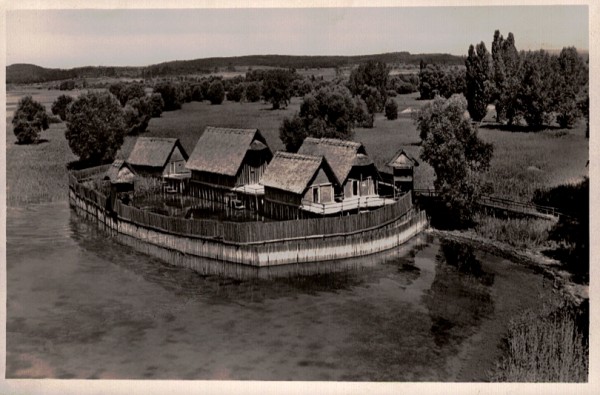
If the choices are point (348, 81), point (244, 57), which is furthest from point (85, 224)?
point (348, 81)

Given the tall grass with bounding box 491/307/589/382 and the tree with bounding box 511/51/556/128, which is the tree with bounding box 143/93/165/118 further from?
the tall grass with bounding box 491/307/589/382

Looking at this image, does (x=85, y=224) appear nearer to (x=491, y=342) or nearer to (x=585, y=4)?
(x=491, y=342)

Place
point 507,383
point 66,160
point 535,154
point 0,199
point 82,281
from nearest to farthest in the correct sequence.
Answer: point 507,383 → point 0,199 → point 82,281 → point 535,154 → point 66,160

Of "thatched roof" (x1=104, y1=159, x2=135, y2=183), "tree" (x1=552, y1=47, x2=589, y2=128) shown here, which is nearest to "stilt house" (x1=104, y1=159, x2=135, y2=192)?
"thatched roof" (x1=104, y1=159, x2=135, y2=183)

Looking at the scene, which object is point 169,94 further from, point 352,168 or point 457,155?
point 457,155

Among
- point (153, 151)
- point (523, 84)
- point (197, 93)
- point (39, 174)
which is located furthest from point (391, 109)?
point (39, 174)

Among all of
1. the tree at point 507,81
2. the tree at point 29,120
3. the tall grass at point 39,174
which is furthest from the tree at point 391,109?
the tree at point 29,120
